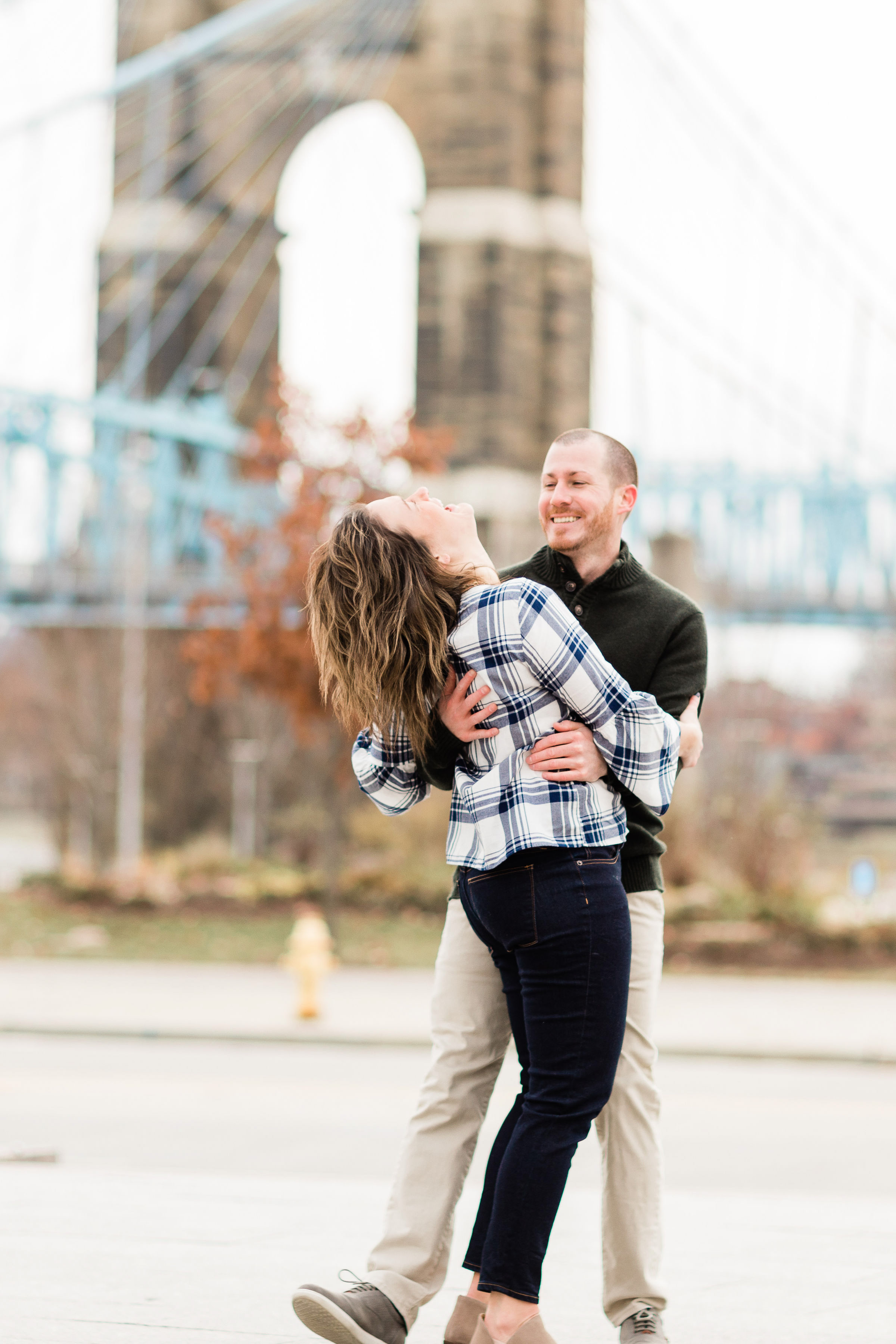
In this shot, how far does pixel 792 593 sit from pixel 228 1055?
29.2m

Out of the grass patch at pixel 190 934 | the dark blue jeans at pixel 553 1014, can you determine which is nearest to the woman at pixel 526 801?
the dark blue jeans at pixel 553 1014

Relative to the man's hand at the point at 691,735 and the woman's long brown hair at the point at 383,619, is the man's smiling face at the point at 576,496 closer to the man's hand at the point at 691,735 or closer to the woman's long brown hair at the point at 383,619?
the woman's long brown hair at the point at 383,619

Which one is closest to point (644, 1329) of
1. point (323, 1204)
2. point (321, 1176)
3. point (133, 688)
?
point (323, 1204)

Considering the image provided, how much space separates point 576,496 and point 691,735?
0.50m

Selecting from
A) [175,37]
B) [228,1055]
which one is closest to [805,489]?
[175,37]

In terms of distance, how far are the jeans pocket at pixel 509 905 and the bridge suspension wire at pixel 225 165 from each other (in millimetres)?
33406

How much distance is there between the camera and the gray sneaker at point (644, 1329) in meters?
3.21

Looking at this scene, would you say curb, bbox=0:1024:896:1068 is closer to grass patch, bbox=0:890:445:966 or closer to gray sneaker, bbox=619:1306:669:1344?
grass patch, bbox=0:890:445:966

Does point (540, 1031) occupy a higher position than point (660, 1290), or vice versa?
point (540, 1031)

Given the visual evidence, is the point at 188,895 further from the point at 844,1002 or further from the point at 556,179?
the point at 556,179

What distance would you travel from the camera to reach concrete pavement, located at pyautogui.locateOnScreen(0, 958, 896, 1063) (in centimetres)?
1145

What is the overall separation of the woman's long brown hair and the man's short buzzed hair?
13.8 inches

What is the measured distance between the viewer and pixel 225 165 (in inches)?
1436

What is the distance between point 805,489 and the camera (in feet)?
133
